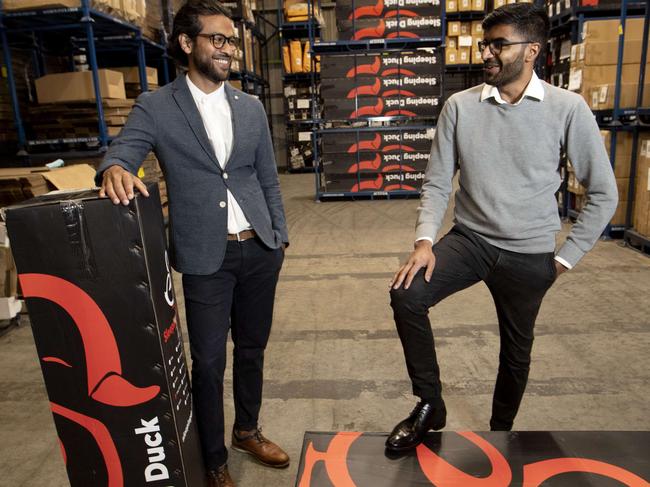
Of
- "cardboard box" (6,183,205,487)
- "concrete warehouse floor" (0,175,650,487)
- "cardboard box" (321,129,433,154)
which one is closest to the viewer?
"cardboard box" (6,183,205,487)

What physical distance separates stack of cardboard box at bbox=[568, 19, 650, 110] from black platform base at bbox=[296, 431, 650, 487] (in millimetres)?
4550

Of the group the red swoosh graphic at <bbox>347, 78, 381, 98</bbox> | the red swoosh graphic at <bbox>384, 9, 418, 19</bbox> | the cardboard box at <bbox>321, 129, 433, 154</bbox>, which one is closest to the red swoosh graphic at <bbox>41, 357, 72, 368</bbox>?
the cardboard box at <bbox>321, 129, 433, 154</bbox>

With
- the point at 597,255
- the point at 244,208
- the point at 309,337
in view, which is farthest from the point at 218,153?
the point at 597,255

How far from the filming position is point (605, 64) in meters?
5.79

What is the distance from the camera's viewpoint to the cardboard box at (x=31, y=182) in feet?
13.6

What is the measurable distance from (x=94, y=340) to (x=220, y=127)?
0.80 m

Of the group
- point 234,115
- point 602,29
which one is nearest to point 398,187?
point 602,29

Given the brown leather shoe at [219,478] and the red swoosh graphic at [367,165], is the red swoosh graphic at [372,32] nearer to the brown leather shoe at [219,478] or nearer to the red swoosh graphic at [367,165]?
the red swoosh graphic at [367,165]

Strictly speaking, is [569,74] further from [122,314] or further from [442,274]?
[122,314]

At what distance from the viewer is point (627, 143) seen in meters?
5.55

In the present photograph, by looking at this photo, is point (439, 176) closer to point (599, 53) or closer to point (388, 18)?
point (599, 53)

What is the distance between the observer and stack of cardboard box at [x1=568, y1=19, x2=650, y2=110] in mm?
5508

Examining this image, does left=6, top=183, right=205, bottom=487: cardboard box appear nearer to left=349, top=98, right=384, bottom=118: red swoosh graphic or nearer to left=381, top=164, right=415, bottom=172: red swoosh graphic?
left=349, top=98, right=384, bottom=118: red swoosh graphic

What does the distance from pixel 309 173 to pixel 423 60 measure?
5266 millimetres
